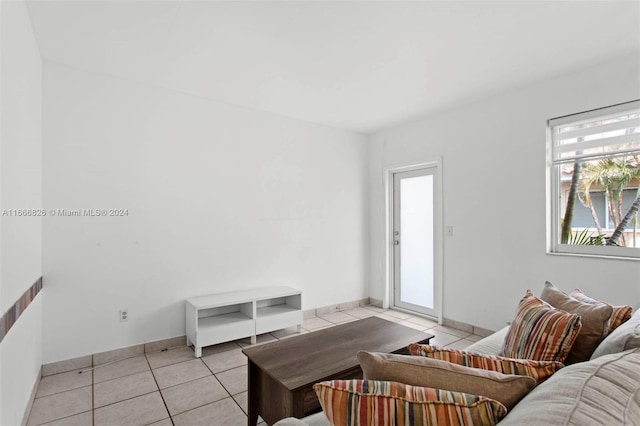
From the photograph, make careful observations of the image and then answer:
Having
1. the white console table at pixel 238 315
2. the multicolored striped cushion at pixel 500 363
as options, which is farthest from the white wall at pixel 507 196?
the multicolored striped cushion at pixel 500 363

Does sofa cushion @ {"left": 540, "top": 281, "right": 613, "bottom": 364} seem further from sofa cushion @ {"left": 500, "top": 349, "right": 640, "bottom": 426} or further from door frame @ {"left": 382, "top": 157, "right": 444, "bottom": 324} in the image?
door frame @ {"left": 382, "top": 157, "right": 444, "bottom": 324}

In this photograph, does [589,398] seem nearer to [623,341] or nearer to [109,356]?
[623,341]

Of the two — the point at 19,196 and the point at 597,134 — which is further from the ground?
the point at 597,134

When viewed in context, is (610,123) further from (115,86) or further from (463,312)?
(115,86)

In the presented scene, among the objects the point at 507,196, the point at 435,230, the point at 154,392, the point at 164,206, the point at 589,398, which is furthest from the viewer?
the point at 435,230

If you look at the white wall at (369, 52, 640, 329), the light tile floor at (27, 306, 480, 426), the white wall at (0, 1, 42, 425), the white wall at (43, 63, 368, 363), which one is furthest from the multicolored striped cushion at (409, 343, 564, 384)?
the white wall at (43, 63, 368, 363)

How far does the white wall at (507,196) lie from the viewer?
9.15 feet

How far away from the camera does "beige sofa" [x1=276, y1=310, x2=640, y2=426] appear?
0.67 metres

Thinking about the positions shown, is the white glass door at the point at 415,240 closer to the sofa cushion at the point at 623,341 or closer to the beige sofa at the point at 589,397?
the sofa cushion at the point at 623,341

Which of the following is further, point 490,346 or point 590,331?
point 490,346

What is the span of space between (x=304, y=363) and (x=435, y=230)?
9.20 feet

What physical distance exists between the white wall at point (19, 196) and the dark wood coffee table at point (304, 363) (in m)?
1.23

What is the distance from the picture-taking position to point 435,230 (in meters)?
4.14

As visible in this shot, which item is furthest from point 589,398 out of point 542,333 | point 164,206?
point 164,206
